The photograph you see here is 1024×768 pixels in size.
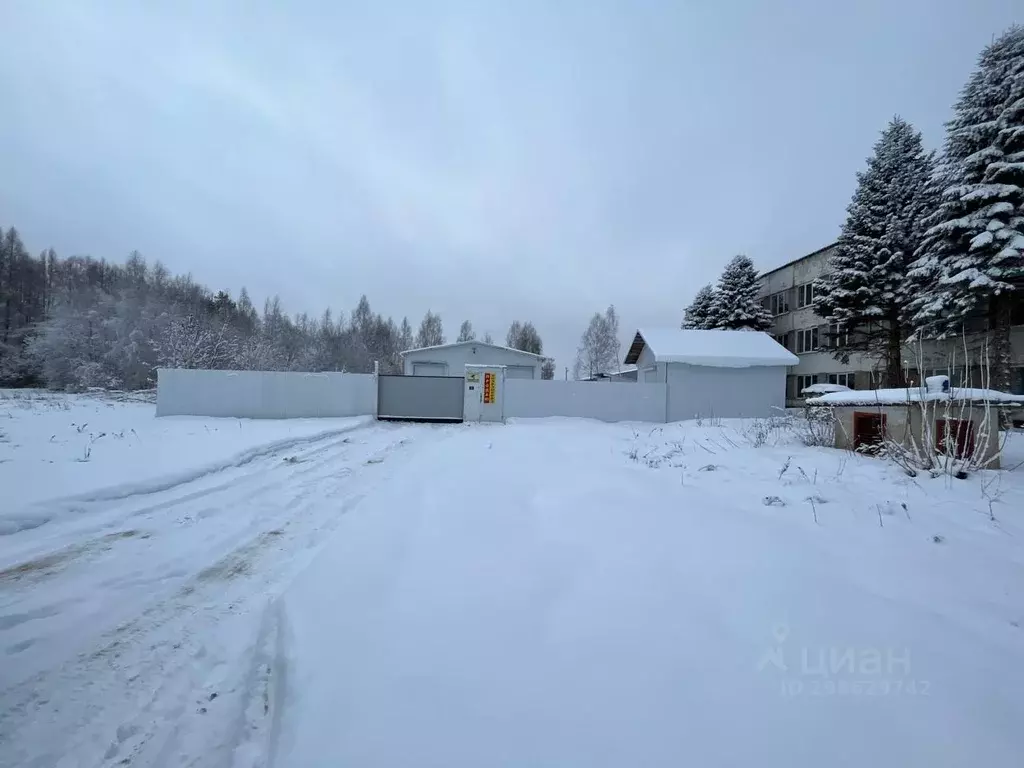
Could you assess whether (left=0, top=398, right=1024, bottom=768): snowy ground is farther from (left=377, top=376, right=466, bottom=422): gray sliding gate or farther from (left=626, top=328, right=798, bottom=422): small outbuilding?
(left=626, top=328, right=798, bottom=422): small outbuilding

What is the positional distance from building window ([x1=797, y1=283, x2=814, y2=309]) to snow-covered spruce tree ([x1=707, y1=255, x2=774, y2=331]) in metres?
2.07

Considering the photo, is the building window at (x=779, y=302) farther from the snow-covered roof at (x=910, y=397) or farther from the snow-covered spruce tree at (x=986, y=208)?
the snow-covered roof at (x=910, y=397)

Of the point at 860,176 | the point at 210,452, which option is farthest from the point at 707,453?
the point at 860,176

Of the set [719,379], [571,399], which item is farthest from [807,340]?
[571,399]

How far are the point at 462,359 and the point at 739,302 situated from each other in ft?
59.7

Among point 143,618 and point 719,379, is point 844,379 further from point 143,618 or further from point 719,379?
point 143,618

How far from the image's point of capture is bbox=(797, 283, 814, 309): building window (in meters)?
26.1

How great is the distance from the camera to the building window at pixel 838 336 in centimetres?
2152

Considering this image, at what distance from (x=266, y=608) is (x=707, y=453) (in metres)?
6.62

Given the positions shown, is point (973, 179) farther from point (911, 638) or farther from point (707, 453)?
point (911, 638)

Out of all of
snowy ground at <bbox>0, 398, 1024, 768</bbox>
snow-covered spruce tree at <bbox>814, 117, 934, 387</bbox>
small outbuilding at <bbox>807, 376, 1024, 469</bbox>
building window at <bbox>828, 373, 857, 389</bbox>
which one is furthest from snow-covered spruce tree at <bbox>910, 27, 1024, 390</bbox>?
snowy ground at <bbox>0, 398, 1024, 768</bbox>

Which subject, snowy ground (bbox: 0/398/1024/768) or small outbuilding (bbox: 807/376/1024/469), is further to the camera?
small outbuilding (bbox: 807/376/1024/469)

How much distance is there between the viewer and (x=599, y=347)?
47.5 metres

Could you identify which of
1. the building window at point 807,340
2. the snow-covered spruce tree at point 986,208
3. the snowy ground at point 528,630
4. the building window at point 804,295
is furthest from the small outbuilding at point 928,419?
the building window at point 804,295
